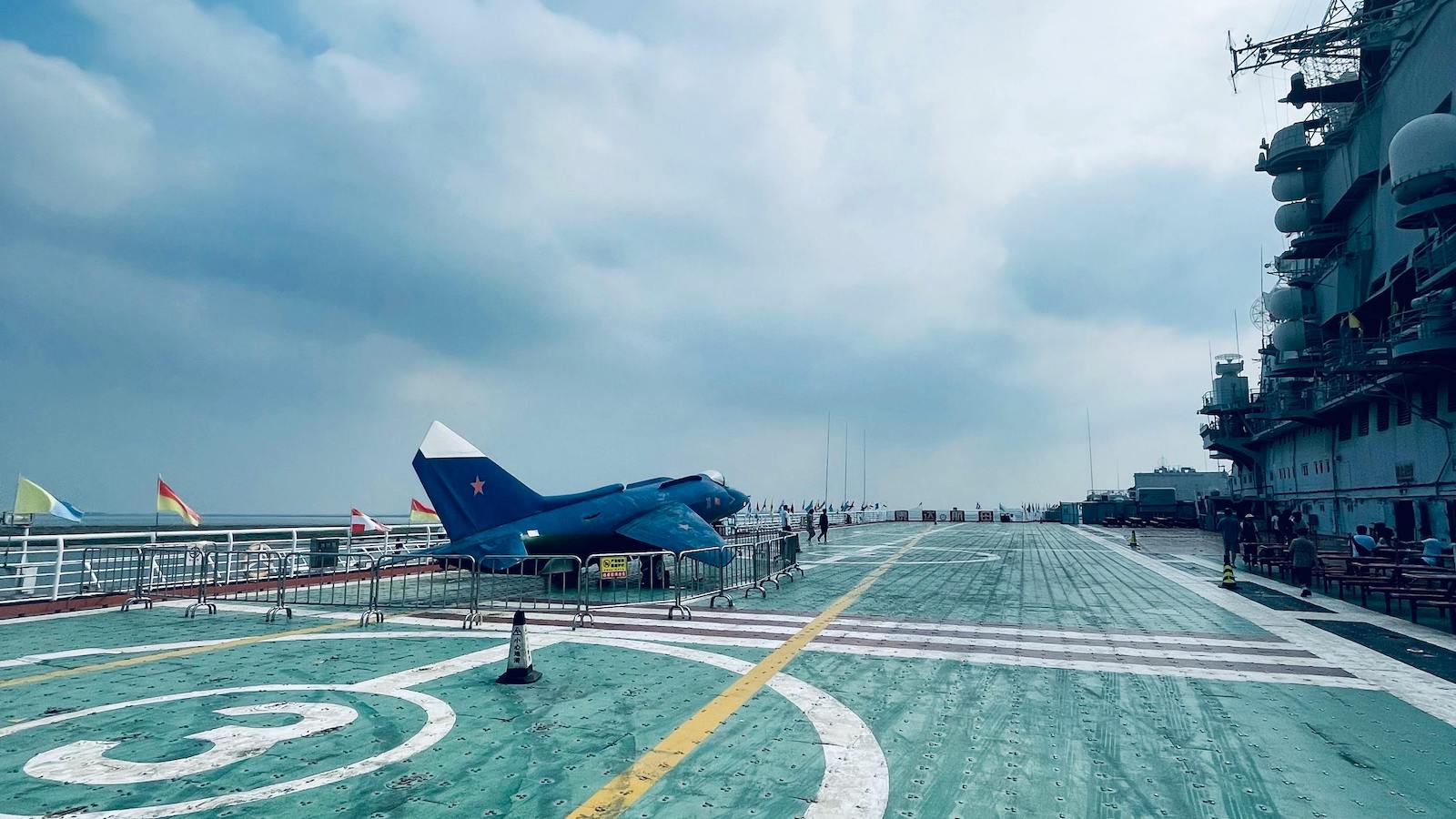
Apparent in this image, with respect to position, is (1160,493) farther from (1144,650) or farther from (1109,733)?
(1109,733)

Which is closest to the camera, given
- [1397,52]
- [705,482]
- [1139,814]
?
[1139,814]

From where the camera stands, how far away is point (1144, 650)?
961 cm

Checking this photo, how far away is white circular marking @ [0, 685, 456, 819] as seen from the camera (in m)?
4.36

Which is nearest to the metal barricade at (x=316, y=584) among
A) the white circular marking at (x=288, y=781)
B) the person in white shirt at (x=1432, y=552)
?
the white circular marking at (x=288, y=781)

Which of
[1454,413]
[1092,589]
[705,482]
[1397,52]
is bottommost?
[1092,589]

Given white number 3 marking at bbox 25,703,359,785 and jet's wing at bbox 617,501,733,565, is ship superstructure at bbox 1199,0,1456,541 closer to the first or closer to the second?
jet's wing at bbox 617,501,733,565

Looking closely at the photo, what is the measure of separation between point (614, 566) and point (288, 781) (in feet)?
27.6

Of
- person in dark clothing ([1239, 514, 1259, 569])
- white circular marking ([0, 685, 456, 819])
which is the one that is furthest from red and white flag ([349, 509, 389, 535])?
person in dark clothing ([1239, 514, 1259, 569])

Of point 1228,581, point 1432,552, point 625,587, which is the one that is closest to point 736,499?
point 625,587

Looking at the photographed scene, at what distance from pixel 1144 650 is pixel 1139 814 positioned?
6287mm

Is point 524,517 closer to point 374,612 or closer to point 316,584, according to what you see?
point 374,612

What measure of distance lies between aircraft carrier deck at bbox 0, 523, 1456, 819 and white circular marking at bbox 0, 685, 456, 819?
1.1 inches

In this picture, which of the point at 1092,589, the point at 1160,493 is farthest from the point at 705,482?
the point at 1160,493

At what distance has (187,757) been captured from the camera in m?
5.30
